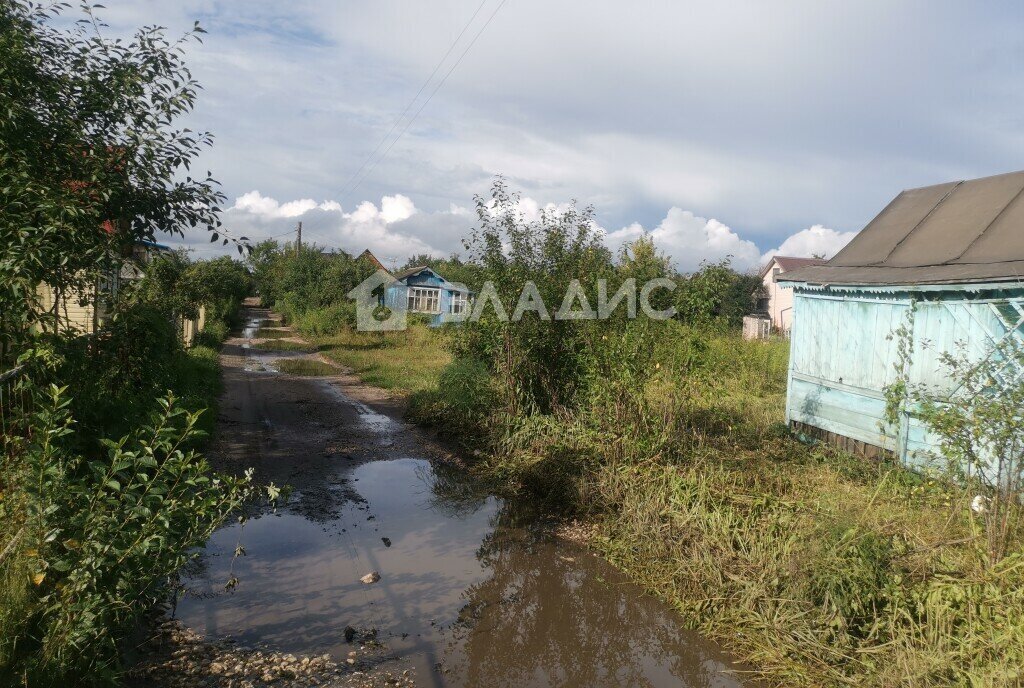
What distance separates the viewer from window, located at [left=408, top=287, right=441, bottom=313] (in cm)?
3850

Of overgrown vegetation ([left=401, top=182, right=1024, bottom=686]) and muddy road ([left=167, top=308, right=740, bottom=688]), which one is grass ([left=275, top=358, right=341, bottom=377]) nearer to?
overgrown vegetation ([left=401, top=182, right=1024, bottom=686])

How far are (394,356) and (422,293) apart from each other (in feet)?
55.8

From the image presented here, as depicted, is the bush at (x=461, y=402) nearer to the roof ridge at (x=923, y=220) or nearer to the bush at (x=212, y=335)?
the roof ridge at (x=923, y=220)

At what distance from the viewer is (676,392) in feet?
24.2

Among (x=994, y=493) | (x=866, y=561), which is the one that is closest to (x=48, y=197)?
(x=866, y=561)

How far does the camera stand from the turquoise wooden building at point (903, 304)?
6773 mm

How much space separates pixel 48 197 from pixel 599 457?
5.51 meters

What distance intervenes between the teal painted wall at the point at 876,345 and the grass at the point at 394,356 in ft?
24.4

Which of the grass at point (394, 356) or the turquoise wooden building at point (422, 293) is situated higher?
the turquoise wooden building at point (422, 293)

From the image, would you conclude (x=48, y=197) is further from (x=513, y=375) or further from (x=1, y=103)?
(x=513, y=375)

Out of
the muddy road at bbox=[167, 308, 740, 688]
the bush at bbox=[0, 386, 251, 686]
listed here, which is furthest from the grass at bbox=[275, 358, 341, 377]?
the bush at bbox=[0, 386, 251, 686]

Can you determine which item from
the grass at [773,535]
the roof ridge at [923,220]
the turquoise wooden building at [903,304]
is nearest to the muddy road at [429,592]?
the grass at [773,535]

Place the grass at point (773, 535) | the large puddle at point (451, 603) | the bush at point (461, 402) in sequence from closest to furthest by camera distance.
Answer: the grass at point (773, 535), the large puddle at point (451, 603), the bush at point (461, 402)

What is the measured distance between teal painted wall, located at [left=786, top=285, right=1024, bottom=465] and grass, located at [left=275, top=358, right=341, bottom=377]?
12.9 metres
